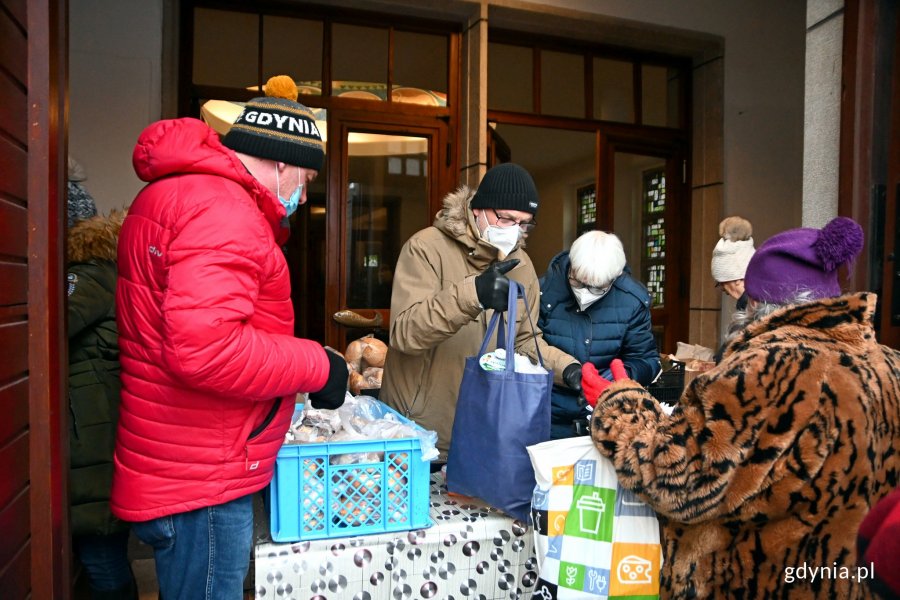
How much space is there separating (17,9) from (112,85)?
314cm

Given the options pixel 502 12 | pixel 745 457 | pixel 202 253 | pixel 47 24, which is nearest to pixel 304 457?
pixel 202 253

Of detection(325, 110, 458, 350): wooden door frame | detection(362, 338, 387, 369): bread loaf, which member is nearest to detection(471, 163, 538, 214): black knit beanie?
detection(362, 338, 387, 369): bread loaf

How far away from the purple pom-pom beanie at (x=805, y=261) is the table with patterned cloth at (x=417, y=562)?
93 centimetres

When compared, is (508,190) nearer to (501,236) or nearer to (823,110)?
(501,236)

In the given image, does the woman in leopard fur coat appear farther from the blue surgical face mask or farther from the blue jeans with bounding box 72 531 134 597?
the blue jeans with bounding box 72 531 134 597

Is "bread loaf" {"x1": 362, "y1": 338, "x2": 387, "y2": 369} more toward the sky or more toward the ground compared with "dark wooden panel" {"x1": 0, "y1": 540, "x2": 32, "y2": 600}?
more toward the sky

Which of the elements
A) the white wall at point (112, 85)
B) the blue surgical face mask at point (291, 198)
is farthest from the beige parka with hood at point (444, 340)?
the white wall at point (112, 85)

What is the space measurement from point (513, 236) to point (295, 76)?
320cm

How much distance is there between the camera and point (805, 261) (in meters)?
1.73

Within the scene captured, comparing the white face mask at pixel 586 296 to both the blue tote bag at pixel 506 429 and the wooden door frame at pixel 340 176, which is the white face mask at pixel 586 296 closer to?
the blue tote bag at pixel 506 429

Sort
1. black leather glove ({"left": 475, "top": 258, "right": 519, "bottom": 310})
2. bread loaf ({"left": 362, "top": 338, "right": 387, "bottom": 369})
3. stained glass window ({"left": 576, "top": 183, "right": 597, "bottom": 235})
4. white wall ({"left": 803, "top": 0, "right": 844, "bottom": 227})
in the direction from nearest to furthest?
black leather glove ({"left": 475, "top": 258, "right": 519, "bottom": 310}) → white wall ({"left": 803, "top": 0, "right": 844, "bottom": 227}) → bread loaf ({"left": 362, "top": 338, "right": 387, "bottom": 369}) → stained glass window ({"left": 576, "top": 183, "right": 597, "bottom": 235})

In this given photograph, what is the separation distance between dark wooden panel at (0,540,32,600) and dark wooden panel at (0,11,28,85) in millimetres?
1016

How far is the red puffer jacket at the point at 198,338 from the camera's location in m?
1.45

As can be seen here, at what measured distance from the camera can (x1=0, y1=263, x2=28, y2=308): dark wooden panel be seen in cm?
145
